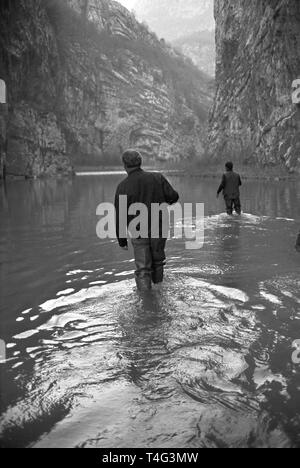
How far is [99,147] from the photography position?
11244 centimetres

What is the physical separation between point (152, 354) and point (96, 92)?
115 meters

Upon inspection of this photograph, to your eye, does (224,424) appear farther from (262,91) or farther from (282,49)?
(262,91)

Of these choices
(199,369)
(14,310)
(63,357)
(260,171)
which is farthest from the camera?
(260,171)

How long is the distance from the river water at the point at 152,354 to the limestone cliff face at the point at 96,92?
52.7m

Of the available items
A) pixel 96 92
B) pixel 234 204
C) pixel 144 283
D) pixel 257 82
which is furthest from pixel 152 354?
pixel 96 92

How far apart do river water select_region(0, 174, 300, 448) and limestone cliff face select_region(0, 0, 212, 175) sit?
52.7 m

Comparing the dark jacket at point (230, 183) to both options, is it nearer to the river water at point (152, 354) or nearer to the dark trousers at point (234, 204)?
the dark trousers at point (234, 204)

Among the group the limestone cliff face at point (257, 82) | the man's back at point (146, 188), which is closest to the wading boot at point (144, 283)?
the man's back at point (146, 188)

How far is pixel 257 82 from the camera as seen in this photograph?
46.8 metres

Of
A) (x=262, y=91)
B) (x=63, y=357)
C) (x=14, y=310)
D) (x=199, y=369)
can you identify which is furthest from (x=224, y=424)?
(x=262, y=91)

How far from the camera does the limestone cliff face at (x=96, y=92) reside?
62.6 metres

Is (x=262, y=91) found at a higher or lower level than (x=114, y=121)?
lower

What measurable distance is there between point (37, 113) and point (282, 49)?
122 ft

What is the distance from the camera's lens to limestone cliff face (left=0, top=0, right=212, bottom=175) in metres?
62.6
